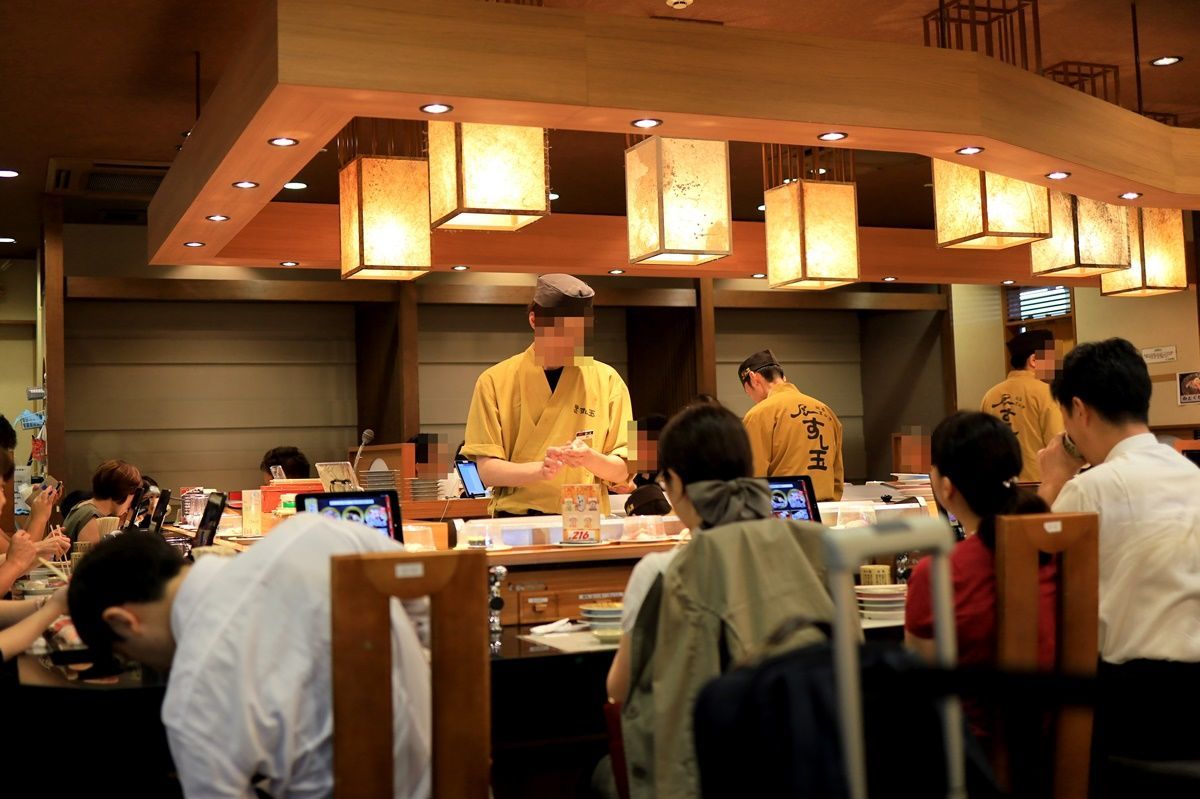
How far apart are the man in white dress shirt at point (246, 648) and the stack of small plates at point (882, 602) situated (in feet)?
4.73

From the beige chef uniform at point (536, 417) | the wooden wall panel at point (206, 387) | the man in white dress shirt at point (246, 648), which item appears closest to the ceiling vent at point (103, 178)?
the wooden wall panel at point (206, 387)

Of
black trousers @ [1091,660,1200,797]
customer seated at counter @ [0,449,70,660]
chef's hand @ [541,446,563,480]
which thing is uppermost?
chef's hand @ [541,446,563,480]

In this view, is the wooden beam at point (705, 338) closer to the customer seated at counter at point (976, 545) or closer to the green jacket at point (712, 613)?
the customer seated at counter at point (976, 545)

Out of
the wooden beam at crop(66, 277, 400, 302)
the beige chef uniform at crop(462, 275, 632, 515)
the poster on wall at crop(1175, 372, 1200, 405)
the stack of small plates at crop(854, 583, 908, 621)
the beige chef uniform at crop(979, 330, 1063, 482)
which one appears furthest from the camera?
the poster on wall at crop(1175, 372, 1200, 405)

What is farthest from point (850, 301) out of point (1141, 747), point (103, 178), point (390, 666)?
point (390, 666)

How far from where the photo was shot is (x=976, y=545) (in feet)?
7.73

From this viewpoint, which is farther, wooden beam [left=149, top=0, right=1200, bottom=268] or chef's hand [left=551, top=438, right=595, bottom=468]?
chef's hand [left=551, top=438, right=595, bottom=468]

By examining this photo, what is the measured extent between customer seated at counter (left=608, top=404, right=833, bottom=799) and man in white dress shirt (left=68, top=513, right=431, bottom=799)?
355 mm

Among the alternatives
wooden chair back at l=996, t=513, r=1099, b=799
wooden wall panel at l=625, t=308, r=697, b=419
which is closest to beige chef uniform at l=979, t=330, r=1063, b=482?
wooden wall panel at l=625, t=308, r=697, b=419

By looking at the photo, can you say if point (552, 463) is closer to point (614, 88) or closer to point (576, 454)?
point (576, 454)

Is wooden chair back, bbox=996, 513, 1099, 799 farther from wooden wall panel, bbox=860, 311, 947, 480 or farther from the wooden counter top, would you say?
wooden wall panel, bbox=860, 311, 947, 480

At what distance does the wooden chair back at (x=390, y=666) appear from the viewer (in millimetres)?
1847

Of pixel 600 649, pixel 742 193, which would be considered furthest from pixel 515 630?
pixel 742 193

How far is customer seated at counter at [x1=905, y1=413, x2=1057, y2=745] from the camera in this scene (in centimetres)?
229
